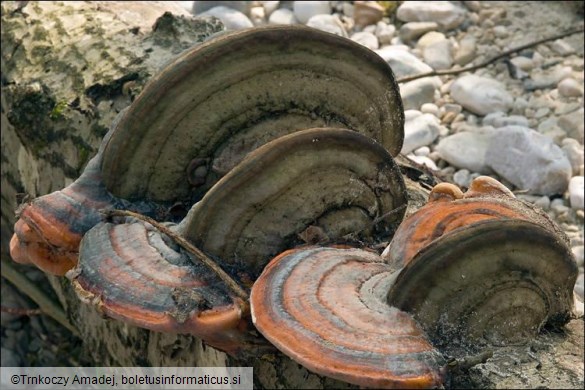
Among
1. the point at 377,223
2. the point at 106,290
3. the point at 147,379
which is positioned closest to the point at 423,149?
the point at 147,379

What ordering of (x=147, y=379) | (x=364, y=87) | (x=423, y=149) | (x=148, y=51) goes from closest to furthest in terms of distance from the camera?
1. (x=364, y=87)
2. (x=147, y=379)
3. (x=148, y=51)
4. (x=423, y=149)

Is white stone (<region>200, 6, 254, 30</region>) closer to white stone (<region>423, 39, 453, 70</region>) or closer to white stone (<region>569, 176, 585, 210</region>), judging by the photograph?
white stone (<region>423, 39, 453, 70</region>)

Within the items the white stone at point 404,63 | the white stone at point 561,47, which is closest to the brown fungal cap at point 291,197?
the white stone at point 404,63

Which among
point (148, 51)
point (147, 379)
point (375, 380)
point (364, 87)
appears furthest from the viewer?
point (148, 51)

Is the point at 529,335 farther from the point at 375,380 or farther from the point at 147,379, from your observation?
the point at 147,379

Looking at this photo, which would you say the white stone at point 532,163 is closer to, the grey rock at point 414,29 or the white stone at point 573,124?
the white stone at point 573,124

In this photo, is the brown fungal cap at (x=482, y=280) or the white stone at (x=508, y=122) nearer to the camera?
the brown fungal cap at (x=482, y=280)

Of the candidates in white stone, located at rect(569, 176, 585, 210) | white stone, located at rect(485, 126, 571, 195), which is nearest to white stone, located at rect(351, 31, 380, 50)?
white stone, located at rect(485, 126, 571, 195)

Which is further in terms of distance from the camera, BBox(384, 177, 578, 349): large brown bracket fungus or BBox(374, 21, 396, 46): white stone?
BBox(374, 21, 396, 46): white stone
